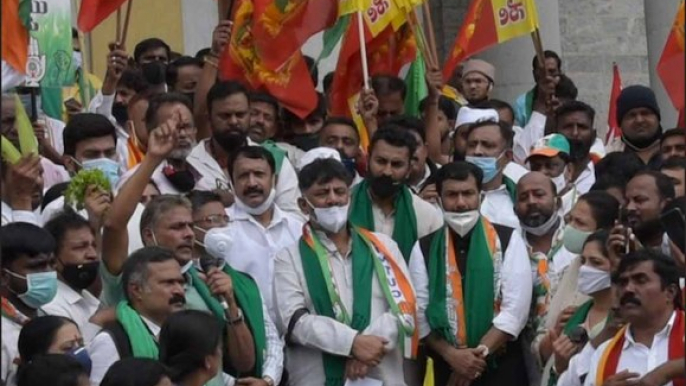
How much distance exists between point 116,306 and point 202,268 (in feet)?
3.27

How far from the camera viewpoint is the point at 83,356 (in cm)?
988

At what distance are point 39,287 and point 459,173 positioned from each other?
2702 mm

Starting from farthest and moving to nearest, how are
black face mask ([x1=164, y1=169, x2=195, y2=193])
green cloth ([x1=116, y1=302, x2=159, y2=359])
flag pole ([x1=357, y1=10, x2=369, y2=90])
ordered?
flag pole ([x1=357, y1=10, x2=369, y2=90]), black face mask ([x1=164, y1=169, x2=195, y2=193]), green cloth ([x1=116, y1=302, x2=159, y2=359])

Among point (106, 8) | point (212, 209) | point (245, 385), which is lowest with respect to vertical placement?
point (245, 385)

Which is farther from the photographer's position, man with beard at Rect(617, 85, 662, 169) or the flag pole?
man with beard at Rect(617, 85, 662, 169)

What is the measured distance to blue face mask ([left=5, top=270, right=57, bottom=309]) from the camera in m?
10.5

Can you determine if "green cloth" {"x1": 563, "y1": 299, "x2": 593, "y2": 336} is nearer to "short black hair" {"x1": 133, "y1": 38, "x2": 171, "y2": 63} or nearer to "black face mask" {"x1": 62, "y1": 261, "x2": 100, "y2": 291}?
"black face mask" {"x1": 62, "y1": 261, "x2": 100, "y2": 291}

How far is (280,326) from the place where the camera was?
11.8 m

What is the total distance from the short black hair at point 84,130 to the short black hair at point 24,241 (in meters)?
1.68

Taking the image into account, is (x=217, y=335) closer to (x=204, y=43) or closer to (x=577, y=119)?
(x=577, y=119)

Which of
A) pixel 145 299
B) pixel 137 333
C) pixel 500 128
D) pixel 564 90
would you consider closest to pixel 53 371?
pixel 137 333

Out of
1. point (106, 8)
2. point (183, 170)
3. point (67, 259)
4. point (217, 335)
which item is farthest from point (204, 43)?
point (217, 335)

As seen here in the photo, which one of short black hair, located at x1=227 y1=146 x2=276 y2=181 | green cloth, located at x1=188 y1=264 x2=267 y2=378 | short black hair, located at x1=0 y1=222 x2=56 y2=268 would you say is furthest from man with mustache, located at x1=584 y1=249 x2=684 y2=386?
short black hair, located at x1=0 y1=222 x2=56 y2=268

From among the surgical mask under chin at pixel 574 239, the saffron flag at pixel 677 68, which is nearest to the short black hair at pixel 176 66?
the surgical mask under chin at pixel 574 239
